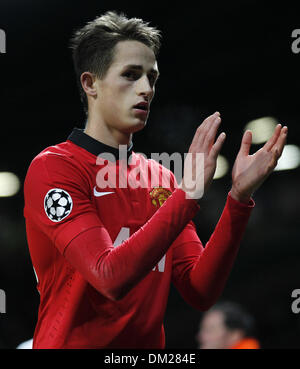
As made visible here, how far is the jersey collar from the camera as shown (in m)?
1.52

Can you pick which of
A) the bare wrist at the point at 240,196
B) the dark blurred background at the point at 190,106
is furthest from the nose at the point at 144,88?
the dark blurred background at the point at 190,106

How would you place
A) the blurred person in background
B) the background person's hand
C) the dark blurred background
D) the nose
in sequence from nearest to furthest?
1. the background person's hand
2. the nose
3. the blurred person in background
4. the dark blurred background

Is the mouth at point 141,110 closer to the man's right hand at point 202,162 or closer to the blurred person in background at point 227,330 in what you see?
the man's right hand at point 202,162

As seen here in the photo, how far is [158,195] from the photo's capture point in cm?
156

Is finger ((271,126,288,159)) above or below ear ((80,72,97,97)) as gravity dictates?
below

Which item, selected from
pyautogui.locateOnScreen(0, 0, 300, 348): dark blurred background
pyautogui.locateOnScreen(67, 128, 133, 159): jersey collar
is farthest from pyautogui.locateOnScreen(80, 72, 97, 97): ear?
pyautogui.locateOnScreen(0, 0, 300, 348): dark blurred background

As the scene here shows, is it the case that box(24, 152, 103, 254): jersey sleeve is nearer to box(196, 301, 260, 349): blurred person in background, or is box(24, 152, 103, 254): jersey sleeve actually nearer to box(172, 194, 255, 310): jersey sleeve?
box(172, 194, 255, 310): jersey sleeve

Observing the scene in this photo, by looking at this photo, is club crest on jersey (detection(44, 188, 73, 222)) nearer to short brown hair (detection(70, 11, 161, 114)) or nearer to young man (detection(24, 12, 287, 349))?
young man (detection(24, 12, 287, 349))

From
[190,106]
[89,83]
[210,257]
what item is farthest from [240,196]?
[190,106]

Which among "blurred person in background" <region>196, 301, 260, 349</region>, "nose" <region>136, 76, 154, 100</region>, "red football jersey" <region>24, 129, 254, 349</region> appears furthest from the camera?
"blurred person in background" <region>196, 301, 260, 349</region>

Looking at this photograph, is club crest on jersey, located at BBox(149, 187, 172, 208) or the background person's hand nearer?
the background person's hand

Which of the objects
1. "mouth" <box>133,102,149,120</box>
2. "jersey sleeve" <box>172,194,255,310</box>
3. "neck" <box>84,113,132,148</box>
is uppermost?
"mouth" <box>133,102,149,120</box>

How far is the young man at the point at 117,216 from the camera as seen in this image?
49.3 inches
